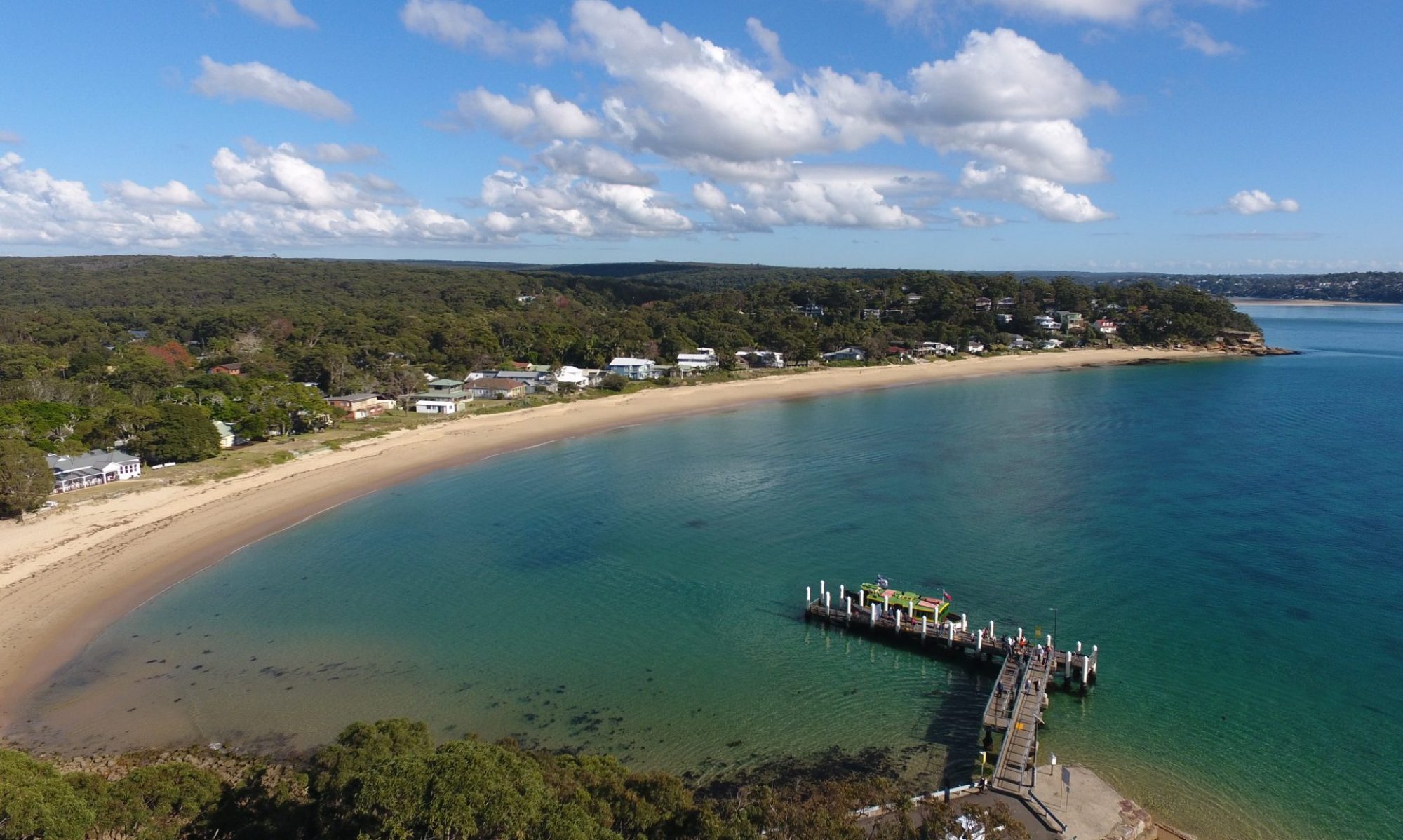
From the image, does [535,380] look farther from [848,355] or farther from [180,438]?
[848,355]

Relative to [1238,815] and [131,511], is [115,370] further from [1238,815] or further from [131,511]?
[1238,815]

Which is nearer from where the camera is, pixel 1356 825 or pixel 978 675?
pixel 1356 825

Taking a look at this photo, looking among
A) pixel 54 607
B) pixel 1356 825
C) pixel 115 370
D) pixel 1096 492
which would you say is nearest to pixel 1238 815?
pixel 1356 825

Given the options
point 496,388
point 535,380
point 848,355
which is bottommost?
point 496,388

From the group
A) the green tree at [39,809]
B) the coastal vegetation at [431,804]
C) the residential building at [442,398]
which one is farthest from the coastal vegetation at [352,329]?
the coastal vegetation at [431,804]

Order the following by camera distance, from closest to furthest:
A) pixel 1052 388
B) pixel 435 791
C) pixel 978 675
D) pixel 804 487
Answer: pixel 435 791, pixel 978 675, pixel 804 487, pixel 1052 388

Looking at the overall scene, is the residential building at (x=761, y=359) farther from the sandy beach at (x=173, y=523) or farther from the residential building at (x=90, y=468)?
the residential building at (x=90, y=468)

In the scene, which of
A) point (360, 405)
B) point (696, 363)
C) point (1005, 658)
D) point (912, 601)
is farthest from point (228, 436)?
point (1005, 658)

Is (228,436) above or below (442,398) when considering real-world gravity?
below
